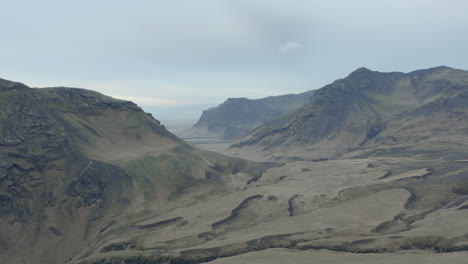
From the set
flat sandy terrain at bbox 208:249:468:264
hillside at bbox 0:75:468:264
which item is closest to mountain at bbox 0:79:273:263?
hillside at bbox 0:75:468:264

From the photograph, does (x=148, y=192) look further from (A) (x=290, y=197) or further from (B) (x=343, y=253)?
(B) (x=343, y=253)

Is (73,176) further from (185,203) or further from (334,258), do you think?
(334,258)

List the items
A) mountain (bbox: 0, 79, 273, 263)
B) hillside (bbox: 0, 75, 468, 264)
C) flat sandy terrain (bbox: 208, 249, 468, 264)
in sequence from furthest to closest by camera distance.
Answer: mountain (bbox: 0, 79, 273, 263), hillside (bbox: 0, 75, 468, 264), flat sandy terrain (bbox: 208, 249, 468, 264)

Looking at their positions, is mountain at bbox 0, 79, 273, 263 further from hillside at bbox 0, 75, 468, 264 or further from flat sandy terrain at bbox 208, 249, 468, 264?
Result: flat sandy terrain at bbox 208, 249, 468, 264

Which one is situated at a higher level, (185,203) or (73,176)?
(73,176)

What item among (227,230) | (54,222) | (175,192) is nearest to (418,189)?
(227,230)

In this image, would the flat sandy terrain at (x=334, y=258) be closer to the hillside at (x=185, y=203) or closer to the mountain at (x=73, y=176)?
the hillside at (x=185, y=203)

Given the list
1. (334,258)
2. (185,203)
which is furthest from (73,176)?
(334,258)

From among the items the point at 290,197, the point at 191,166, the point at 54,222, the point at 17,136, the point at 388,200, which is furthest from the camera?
the point at 191,166
